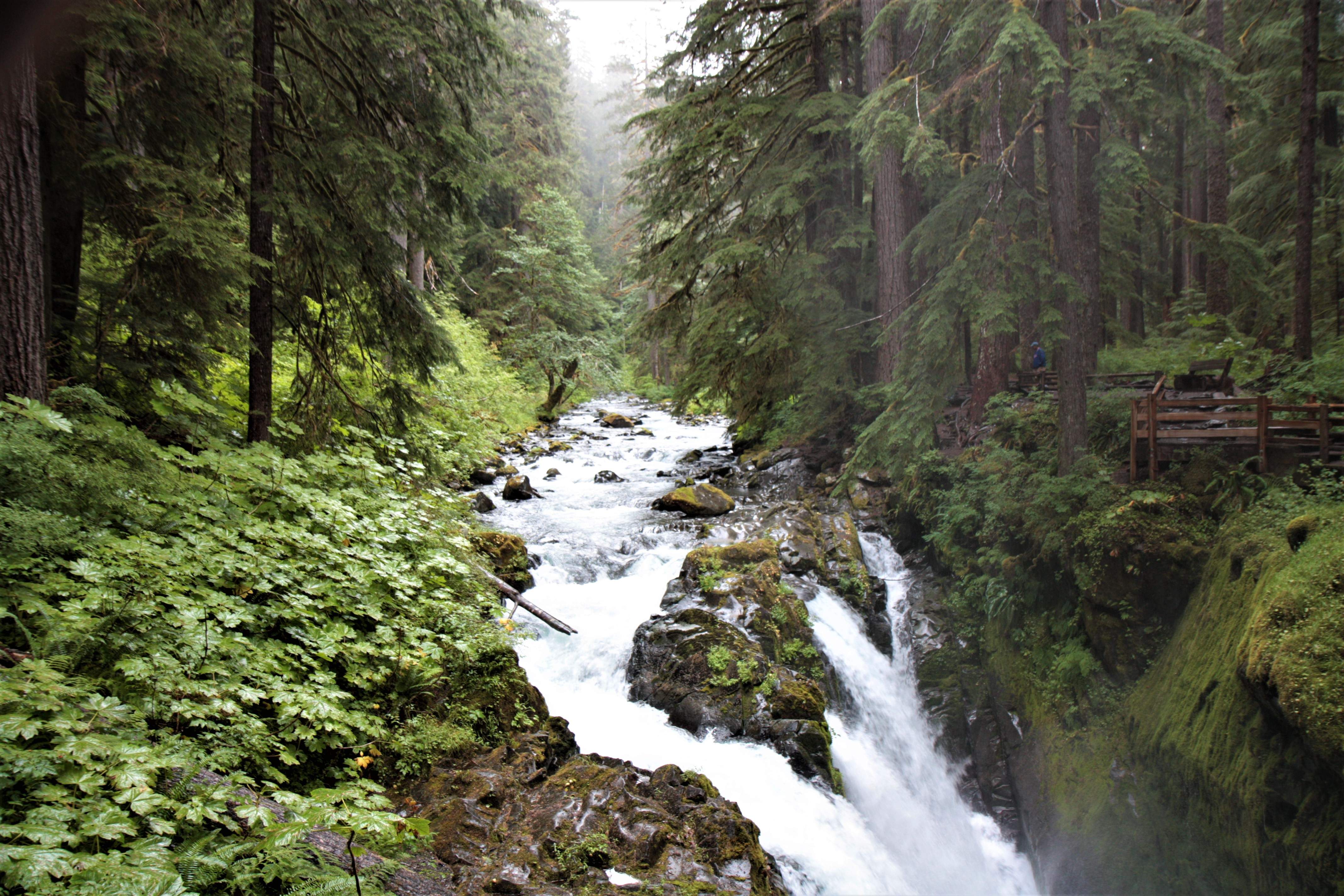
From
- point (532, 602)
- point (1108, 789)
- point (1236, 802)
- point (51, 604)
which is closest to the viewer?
point (51, 604)

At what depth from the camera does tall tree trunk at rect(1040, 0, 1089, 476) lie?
8.27m

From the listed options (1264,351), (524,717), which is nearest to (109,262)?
(524,717)

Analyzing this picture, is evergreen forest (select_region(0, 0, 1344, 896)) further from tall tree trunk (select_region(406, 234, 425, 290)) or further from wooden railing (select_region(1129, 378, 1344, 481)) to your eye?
tall tree trunk (select_region(406, 234, 425, 290))

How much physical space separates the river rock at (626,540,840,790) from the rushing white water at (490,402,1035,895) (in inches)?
7.6

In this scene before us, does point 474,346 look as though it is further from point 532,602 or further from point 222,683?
point 222,683

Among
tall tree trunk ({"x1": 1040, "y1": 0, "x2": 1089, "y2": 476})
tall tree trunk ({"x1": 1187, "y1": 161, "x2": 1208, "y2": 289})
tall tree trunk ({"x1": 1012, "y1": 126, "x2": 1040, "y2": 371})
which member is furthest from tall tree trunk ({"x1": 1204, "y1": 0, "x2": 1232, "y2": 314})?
tall tree trunk ({"x1": 1040, "y1": 0, "x2": 1089, "y2": 476})

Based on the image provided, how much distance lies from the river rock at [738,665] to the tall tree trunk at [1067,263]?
4.40m

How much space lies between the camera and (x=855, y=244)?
12906 mm

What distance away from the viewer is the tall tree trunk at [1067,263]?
8.27 metres

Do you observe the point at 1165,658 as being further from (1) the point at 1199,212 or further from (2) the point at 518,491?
(1) the point at 1199,212

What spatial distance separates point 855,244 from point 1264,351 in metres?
8.20

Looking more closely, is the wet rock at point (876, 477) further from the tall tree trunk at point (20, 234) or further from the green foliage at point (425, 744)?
the tall tree trunk at point (20, 234)

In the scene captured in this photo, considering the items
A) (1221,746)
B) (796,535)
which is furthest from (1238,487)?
(796,535)

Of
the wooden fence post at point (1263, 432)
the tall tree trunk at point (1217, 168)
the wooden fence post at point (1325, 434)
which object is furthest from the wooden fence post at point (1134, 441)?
the tall tree trunk at point (1217, 168)
